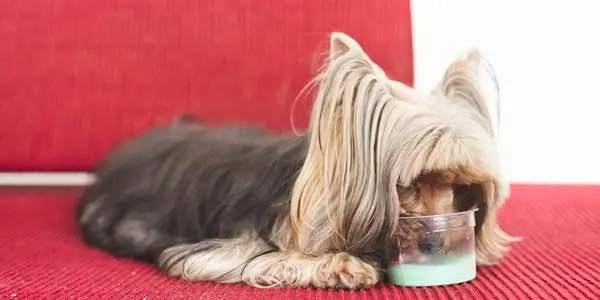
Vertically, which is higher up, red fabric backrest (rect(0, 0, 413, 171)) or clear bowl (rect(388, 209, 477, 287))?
red fabric backrest (rect(0, 0, 413, 171))

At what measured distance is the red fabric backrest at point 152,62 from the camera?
205cm

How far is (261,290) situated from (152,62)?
3.34ft

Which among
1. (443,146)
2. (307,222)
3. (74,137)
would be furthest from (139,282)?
(74,137)

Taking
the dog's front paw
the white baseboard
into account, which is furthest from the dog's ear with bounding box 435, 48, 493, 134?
the white baseboard

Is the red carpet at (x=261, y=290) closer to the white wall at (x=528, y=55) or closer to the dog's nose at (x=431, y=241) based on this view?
the dog's nose at (x=431, y=241)

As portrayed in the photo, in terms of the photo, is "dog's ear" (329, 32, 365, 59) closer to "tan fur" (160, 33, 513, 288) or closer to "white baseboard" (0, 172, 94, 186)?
"tan fur" (160, 33, 513, 288)

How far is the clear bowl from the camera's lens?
1.19m

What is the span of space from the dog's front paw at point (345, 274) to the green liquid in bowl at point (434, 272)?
4 cm

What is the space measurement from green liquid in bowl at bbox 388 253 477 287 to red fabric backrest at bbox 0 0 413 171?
0.89m

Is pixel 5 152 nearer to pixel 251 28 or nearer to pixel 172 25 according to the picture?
pixel 172 25

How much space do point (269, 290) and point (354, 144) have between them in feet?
0.87

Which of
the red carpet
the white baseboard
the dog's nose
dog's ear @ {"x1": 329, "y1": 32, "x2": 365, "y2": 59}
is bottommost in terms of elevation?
the white baseboard

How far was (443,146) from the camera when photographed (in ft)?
4.00

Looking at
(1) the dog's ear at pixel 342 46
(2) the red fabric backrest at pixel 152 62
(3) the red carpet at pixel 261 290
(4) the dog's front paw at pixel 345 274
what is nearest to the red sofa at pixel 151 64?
(2) the red fabric backrest at pixel 152 62
